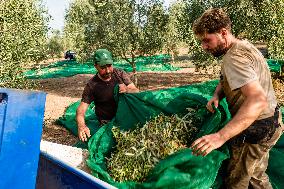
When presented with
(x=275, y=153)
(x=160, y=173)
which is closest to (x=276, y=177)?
(x=275, y=153)

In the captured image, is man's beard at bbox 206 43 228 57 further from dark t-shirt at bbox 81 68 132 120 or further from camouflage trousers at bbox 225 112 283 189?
dark t-shirt at bbox 81 68 132 120

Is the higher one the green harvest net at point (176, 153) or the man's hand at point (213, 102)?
the man's hand at point (213, 102)

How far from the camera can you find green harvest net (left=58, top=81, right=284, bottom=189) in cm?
355

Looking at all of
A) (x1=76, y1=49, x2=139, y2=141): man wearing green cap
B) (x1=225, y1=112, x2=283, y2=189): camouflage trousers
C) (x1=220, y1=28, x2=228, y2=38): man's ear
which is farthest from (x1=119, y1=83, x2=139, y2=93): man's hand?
(x1=220, y1=28, x2=228, y2=38): man's ear

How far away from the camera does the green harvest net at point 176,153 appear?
3555mm

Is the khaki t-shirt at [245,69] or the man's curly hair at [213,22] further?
the man's curly hair at [213,22]

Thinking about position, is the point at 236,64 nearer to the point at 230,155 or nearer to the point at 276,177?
the point at 230,155

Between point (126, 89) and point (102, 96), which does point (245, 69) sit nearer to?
point (126, 89)

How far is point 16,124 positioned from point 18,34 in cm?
717

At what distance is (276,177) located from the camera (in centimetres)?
445

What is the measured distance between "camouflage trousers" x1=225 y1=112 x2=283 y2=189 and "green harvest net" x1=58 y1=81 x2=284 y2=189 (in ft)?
0.46

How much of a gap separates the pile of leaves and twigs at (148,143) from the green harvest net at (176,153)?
11 cm

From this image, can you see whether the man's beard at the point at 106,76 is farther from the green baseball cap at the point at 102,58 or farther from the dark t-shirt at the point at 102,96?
the green baseball cap at the point at 102,58

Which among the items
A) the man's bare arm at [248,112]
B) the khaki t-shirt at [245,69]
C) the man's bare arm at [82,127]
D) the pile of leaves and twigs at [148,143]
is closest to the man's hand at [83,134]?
the man's bare arm at [82,127]
